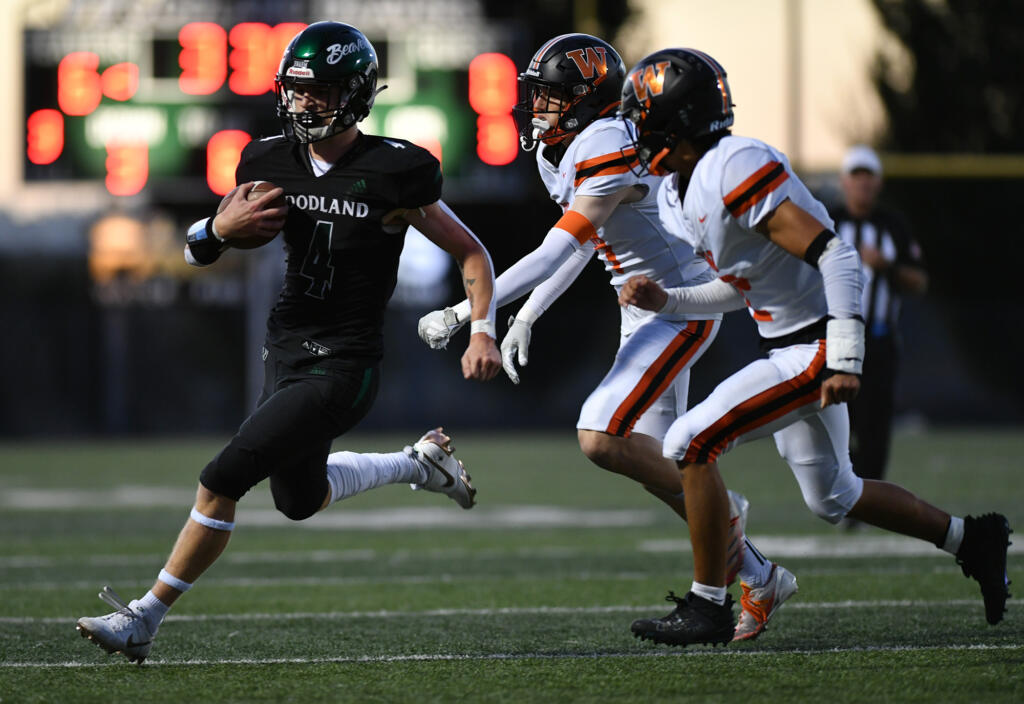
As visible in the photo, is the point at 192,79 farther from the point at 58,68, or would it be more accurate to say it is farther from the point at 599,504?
the point at 599,504

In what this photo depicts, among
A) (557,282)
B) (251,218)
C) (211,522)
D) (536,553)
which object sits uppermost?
(251,218)

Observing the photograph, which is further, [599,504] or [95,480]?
[95,480]

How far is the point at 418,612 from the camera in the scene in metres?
5.83

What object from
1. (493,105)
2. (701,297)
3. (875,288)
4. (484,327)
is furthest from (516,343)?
(493,105)

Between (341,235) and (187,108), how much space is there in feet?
39.4

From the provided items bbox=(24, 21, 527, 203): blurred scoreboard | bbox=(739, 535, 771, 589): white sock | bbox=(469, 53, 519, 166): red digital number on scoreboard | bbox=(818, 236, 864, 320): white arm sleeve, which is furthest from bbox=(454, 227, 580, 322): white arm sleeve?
bbox=(469, 53, 519, 166): red digital number on scoreboard

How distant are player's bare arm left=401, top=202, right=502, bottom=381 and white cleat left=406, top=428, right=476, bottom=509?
2.73ft

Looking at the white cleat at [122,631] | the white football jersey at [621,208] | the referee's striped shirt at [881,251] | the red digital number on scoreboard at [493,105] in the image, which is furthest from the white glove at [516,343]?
the red digital number on scoreboard at [493,105]

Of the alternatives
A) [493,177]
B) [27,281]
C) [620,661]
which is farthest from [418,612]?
[27,281]

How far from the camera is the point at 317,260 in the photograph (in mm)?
4703

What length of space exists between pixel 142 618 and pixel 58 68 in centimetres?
1293

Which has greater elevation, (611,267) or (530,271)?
(530,271)

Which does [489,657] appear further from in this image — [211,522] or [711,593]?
[211,522]

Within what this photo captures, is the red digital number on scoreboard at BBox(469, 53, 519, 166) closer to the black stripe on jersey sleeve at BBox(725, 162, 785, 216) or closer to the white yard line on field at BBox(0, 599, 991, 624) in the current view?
the white yard line on field at BBox(0, 599, 991, 624)
